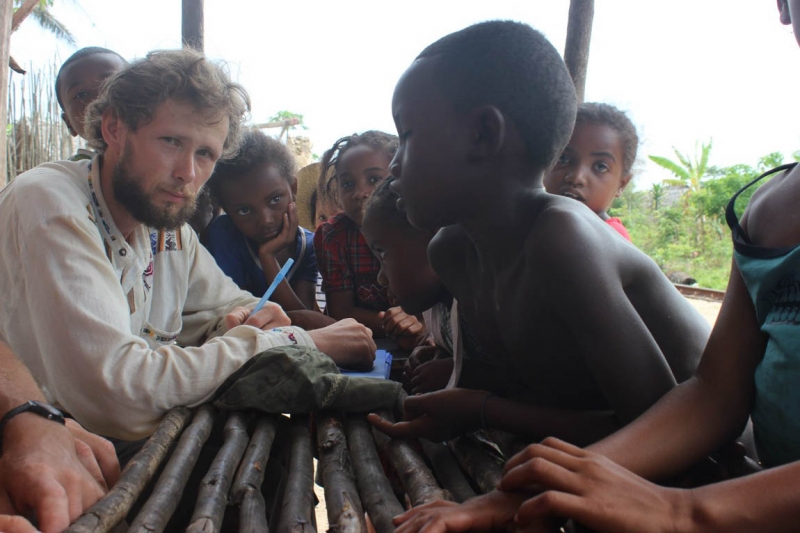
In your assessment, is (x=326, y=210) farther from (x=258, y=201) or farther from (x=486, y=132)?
(x=486, y=132)

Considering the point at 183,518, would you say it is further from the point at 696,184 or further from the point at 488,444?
the point at 696,184

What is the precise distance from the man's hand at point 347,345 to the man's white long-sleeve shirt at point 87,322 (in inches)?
2.6

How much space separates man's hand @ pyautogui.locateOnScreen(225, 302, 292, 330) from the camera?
2025mm

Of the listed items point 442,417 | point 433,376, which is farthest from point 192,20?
point 442,417

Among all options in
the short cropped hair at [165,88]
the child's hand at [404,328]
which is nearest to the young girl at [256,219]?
the child's hand at [404,328]

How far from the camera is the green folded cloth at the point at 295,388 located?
57.4 inches

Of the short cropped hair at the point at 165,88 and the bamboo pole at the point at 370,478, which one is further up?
the short cropped hair at the point at 165,88

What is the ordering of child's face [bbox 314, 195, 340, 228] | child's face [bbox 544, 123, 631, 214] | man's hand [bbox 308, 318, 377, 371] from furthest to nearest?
1. child's face [bbox 314, 195, 340, 228]
2. child's face [bbox 544, 123, 631, 214]
3. man's hand [bbox 308, 318, 377, 371]

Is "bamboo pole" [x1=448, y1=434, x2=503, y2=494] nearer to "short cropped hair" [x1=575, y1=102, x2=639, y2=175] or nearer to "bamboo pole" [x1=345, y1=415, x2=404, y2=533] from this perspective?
"bamboo pole" [x1=345, y1=415, x2=404, y2=533]

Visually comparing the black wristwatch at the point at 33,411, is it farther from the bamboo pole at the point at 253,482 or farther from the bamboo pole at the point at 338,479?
the bamboo pole at the point at 338,479

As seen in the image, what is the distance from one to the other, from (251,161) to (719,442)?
2426 millimetres

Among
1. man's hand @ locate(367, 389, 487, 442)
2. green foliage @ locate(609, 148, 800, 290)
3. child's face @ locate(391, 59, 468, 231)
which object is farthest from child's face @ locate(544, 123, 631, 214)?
green foliage @ locate(609, 148, 800, 290)

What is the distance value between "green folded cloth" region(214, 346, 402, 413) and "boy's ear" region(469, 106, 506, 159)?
2.05 ft

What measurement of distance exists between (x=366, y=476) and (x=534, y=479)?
1.43ft
